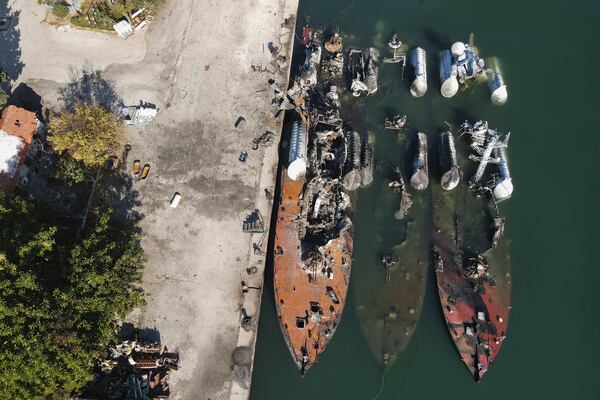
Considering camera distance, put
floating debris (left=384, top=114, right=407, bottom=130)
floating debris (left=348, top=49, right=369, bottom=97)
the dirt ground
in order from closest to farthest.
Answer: the dirt ground → floating debris (left=384, top=114, right=407, bottom=130) → floating debris (left=348, top=49, right=369, bottom=97)

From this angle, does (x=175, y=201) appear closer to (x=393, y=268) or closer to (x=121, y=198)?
(x=121, y=198)

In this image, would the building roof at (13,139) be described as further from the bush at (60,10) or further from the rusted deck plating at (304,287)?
the rusted deck plating at (304,287)

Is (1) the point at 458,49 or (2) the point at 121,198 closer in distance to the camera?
(2) the point at 121,198

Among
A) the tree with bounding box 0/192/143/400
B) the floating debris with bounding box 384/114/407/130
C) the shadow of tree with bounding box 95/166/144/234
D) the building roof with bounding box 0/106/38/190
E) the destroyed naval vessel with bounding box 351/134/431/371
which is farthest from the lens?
the floating debris with bounding box 384/114/407/130

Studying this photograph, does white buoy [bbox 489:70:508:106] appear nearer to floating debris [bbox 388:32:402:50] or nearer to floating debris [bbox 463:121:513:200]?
floating debris [bbox 463:121:513:200]

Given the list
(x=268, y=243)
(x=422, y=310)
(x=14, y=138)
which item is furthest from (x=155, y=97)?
(x=422, y=310)

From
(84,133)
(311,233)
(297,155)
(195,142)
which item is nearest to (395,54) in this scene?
(297,155)

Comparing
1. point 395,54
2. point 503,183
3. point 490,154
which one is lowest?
point 503,183

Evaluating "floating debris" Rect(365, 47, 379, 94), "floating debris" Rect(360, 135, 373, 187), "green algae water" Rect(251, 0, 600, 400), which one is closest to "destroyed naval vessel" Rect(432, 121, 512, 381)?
"green algae water" Rect(251, 0, 600, 400)
